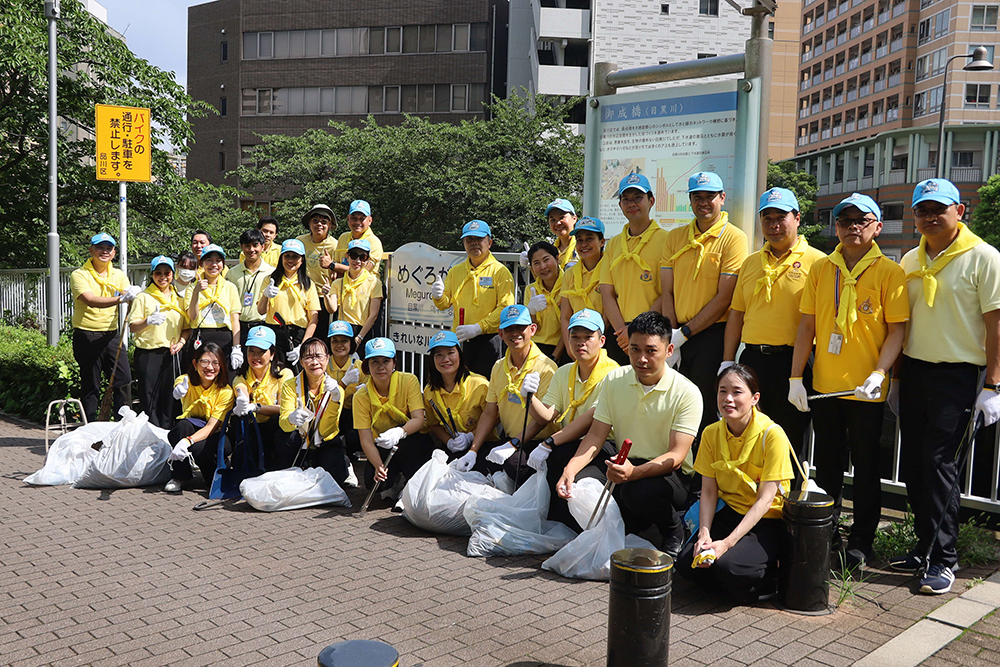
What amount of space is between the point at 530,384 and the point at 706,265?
1.40 meters

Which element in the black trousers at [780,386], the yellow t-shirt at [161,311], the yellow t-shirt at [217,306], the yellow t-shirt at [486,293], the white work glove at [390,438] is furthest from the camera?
the yellow t-shirt at [161,311]

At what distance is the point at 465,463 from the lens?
20.2 feet

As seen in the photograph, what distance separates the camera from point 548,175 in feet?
83.9

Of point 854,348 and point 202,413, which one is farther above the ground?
point 854,348

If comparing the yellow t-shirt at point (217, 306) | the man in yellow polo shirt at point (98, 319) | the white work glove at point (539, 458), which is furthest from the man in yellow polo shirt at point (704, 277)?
the man in yellow polo shirt at point (98, 319)

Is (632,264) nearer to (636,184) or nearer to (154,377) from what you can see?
(636,184)

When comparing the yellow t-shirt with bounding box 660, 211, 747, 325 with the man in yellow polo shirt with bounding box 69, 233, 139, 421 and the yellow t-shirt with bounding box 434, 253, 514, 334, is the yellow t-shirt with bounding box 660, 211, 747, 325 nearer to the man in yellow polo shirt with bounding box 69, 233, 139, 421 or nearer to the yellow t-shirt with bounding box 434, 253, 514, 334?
the yellow t-shirt with bounding box 434, 253, 514, 334

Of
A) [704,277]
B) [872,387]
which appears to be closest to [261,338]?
[704,277]

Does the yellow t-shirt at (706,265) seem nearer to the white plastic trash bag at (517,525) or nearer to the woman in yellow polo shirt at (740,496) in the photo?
the woman in yellow polo shirt at (740,496)

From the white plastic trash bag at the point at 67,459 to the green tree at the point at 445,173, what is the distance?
1749cm

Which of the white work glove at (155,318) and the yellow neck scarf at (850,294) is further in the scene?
the white work glove at (155,318)

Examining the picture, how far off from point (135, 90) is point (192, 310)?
10537mm

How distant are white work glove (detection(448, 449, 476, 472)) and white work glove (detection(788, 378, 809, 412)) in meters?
2.22

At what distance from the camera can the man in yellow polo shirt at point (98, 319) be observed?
887 cm
